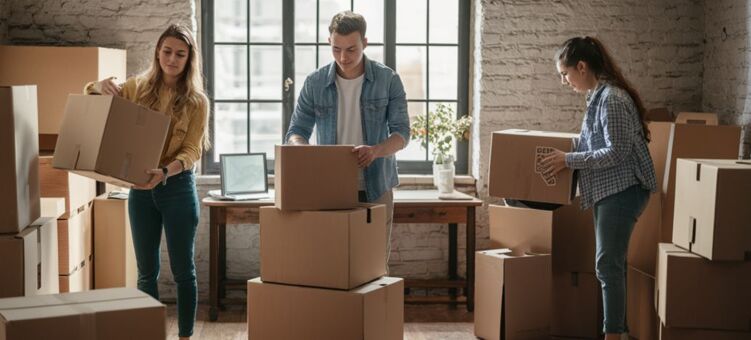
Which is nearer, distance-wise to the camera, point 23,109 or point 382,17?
point 23,109

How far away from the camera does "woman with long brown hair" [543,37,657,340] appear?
12.1 feet

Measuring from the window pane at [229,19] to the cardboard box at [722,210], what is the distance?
112 inches

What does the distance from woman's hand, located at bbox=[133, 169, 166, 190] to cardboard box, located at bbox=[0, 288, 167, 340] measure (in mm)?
770

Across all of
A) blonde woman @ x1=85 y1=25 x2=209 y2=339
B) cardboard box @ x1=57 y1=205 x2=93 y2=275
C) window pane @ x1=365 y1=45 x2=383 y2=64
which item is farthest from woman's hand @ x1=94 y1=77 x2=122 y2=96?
window pane @ x1=365 y1=45 x2=383 y2=64

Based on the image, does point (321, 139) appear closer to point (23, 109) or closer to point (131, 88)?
point (131, 88)

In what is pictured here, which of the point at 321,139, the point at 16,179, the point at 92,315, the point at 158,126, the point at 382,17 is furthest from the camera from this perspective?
the point at 382,17

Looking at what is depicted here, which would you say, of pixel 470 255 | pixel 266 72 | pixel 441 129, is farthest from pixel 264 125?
pixel 470 255

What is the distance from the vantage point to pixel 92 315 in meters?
2.43

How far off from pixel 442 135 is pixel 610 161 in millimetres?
1777

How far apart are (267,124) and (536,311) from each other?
1985mm

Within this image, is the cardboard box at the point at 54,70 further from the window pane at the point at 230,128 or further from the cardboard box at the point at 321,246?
the cardboard box at the point at 321,246

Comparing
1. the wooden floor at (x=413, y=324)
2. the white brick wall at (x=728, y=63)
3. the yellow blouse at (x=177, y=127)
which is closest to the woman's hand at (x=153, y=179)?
the yellow blouse at (x=177, y=127)

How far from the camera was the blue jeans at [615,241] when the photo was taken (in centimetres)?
373

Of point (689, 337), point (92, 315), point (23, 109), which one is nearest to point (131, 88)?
point (23, 109)
